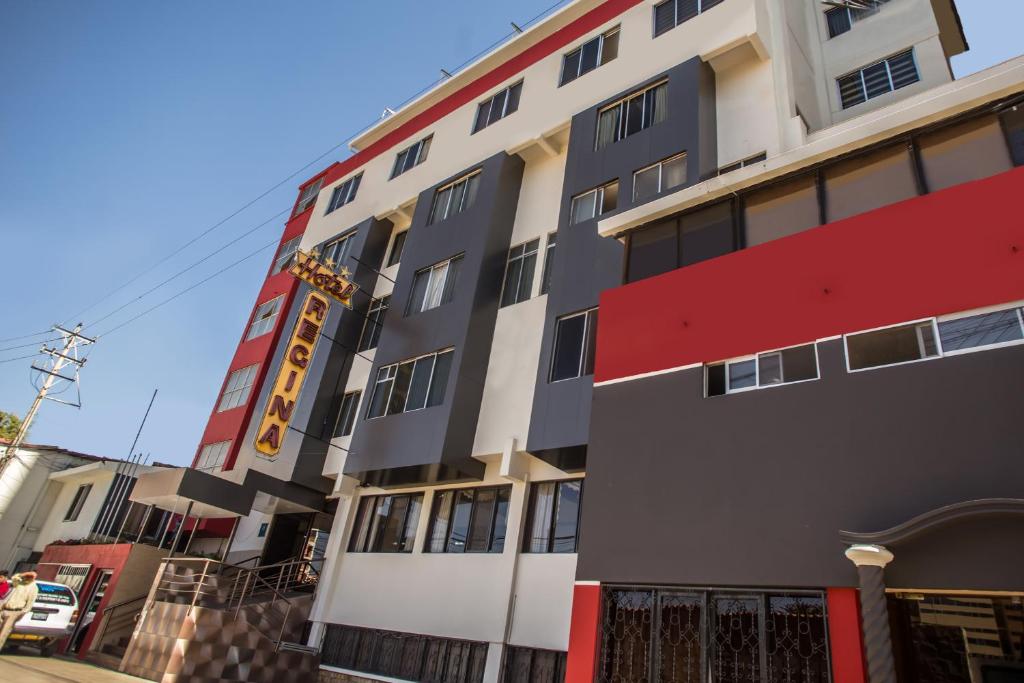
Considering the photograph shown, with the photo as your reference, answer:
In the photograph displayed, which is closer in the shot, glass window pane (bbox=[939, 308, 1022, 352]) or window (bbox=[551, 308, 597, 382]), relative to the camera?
glass window pane (bbox=[939, 308, 1022, 352])

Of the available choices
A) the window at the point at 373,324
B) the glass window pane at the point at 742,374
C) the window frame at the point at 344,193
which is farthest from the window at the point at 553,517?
the window frame at the point at 344,193

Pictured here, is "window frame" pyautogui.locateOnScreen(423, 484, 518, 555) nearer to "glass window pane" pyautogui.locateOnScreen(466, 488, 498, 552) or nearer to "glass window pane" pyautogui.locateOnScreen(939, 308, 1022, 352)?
"glass window pane" pyautogui.locateOnScreen(466, 488, 498, 552)

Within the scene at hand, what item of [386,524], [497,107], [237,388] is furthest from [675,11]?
[237,388]

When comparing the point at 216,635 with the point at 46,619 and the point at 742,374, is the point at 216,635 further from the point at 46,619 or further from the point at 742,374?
the point at 742,374

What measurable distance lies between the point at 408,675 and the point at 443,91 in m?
22.4

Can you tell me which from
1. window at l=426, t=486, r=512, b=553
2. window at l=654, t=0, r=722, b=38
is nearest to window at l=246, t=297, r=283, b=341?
window at l=426, t=486, r=512, b=553

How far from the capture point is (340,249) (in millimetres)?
26812

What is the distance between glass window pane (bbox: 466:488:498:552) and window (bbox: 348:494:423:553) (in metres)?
2.32

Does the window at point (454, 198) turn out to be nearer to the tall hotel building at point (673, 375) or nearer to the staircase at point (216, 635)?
the tall hotel building at point (673, 375)

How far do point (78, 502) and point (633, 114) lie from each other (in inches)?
1234

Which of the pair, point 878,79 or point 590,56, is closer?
point 878,79

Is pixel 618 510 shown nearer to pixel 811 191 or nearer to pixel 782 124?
pixel 811 191

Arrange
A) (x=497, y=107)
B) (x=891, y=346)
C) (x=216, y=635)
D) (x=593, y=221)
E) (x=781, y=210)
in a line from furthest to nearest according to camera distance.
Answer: (x=497, y=107) < (x=593, y=221) < (x=216, y=635) < (x=781, y=210) < (x=891, y=346)

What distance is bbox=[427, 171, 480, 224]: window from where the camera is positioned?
72.3 ft
